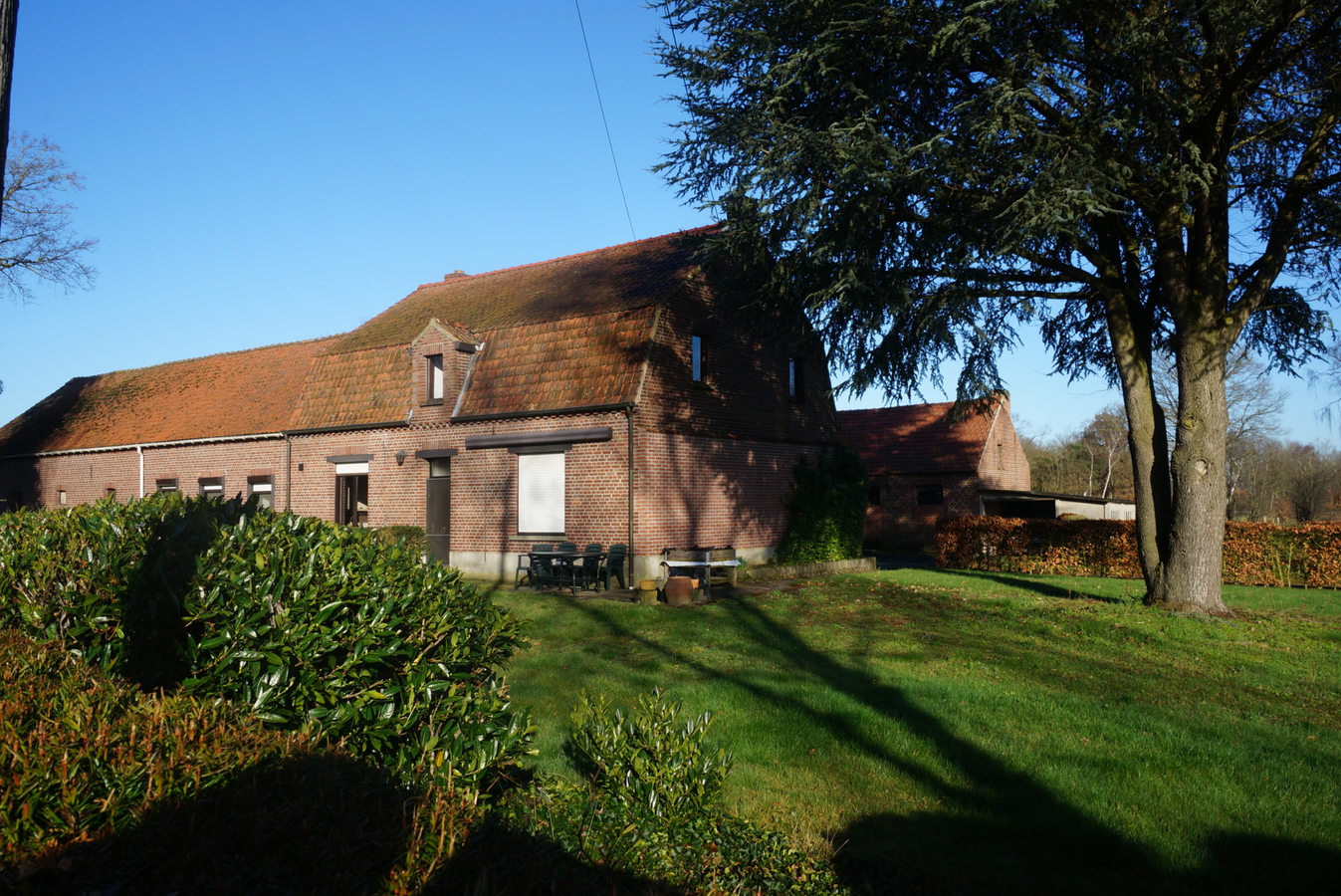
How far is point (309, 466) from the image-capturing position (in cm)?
2475

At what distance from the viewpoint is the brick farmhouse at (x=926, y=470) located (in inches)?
1398

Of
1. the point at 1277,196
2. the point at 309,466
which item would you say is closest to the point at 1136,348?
the point at 1277,196

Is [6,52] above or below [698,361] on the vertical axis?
below

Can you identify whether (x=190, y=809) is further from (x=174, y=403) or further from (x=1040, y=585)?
(x=174, y=403)

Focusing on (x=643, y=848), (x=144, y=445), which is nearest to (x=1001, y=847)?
(x=643, y=848)

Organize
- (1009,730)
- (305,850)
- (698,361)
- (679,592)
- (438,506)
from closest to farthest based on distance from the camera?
(305,850)
(1009,730)
(679,592)
(698,361)
(438,506)

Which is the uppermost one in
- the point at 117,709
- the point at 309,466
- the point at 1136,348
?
the point at 1136,348

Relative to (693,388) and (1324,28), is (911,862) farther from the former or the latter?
(693,388)

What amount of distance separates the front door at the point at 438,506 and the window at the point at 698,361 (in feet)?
22.1

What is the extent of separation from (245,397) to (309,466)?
20.2 feet

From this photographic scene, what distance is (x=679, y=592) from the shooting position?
15.4 m

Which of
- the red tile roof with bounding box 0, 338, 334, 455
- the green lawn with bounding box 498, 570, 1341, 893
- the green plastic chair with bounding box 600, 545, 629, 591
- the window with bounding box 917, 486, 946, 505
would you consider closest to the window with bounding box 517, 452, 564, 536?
the green plastic chair with bounding box 600, 545, 629, 591

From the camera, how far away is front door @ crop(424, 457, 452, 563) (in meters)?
21.9

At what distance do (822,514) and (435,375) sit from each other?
34.9ft
